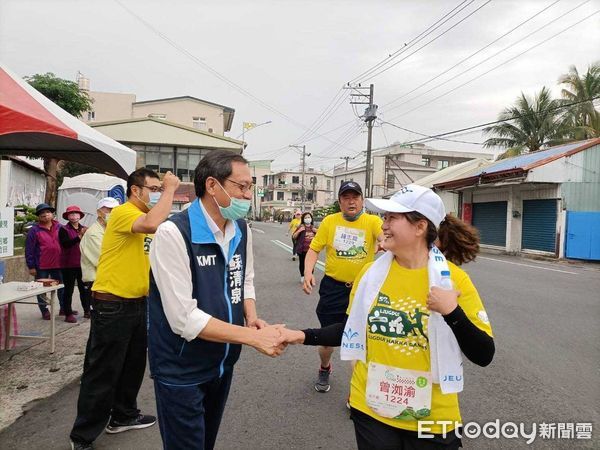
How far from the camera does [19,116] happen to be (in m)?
3.90

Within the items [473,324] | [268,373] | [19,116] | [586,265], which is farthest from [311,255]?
[586,265]

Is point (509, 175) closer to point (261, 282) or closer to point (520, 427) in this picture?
point (261, 282)

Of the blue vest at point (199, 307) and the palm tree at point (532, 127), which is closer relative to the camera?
the blue vest at point (199, 307)

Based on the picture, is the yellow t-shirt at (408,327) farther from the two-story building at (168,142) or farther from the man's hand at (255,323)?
the two-story building at (168,142)

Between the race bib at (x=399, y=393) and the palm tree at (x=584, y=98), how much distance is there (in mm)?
27654

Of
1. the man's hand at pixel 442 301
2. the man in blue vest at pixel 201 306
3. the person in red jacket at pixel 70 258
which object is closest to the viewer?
the man's hand at pixel 442 301

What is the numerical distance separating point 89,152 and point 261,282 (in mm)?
5630

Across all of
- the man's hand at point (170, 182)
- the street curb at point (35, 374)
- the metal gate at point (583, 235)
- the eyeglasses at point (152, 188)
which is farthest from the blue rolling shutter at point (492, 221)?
the man's hand at point (170, 182)

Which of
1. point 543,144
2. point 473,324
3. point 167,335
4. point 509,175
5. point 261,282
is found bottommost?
point 261,282

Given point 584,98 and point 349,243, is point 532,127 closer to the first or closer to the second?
point 584,98

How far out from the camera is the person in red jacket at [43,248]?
278 inches

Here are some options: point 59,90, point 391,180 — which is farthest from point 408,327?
point 391,180

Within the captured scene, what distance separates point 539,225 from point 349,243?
18.8 m

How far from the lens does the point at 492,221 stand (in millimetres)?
23281
